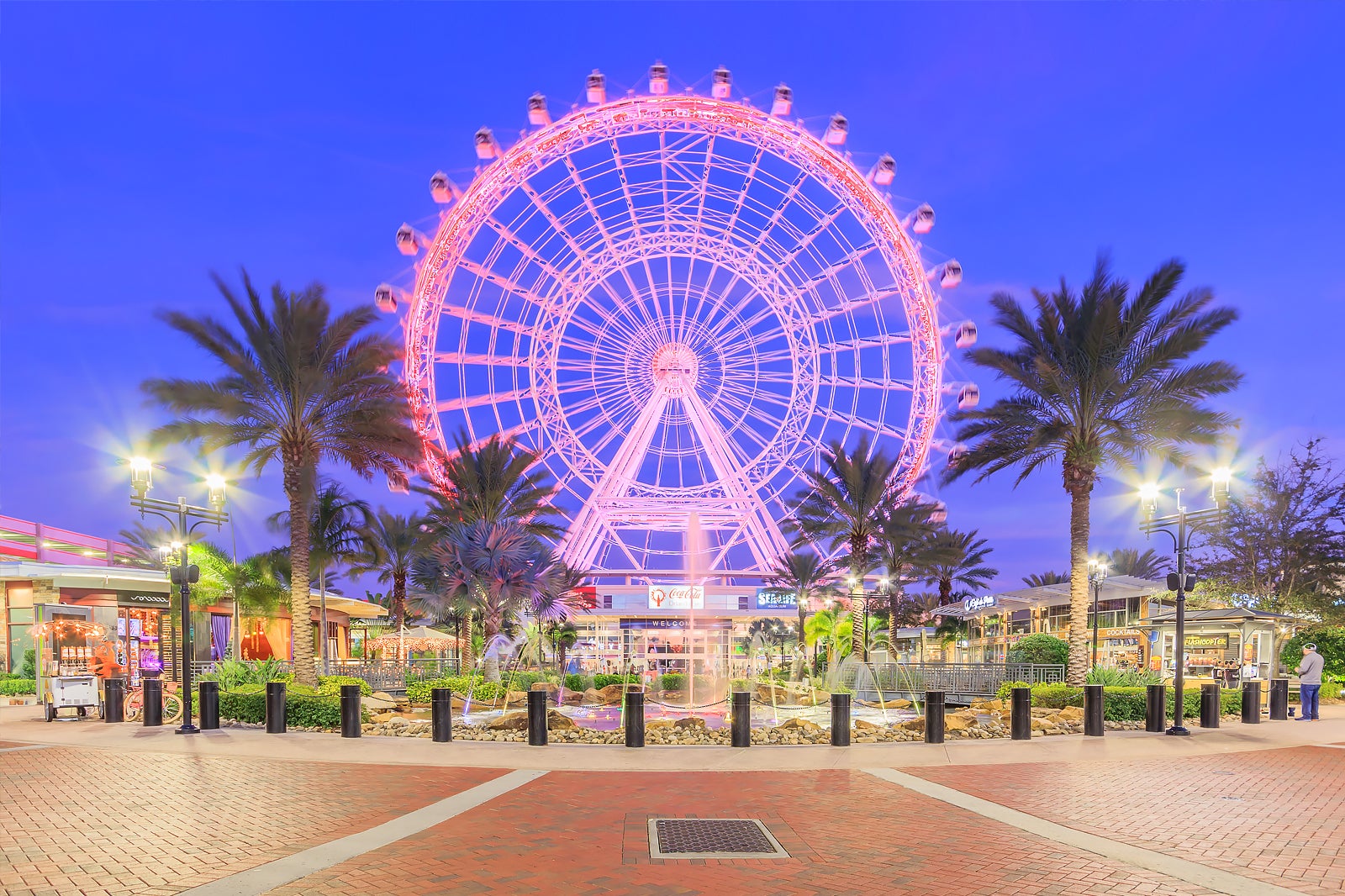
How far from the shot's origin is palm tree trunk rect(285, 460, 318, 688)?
69.1 feet

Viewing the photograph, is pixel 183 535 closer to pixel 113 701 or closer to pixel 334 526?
pixel 113 701

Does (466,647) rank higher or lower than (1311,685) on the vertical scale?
lower

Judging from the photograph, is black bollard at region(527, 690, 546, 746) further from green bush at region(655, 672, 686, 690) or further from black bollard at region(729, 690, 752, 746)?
green bush at region(655, 672, 686, 690)

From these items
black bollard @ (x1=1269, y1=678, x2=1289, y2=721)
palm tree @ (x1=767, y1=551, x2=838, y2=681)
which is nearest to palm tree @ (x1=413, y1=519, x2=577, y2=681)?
palm tree @ (x1=767, y1=551, x2=838, y2=681)

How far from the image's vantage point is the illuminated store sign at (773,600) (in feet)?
177

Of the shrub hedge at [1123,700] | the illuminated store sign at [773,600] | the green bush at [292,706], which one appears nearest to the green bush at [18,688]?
the green bush at [292,706]

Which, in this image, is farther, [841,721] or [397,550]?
[397,550]

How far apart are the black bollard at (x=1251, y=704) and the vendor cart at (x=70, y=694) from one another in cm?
2404

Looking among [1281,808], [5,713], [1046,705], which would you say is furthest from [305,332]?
[1281,808]

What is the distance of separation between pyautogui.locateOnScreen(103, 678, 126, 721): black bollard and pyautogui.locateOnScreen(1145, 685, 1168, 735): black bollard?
19904 millimetres

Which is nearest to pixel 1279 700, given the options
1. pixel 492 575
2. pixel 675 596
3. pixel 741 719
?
pixel 741 719

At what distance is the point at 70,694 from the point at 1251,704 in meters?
24.5

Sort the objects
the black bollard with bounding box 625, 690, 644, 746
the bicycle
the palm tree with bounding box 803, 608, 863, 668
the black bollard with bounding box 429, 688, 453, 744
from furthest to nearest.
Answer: the palm tree with bounding box 803, 608, 863, 668 < the bicycle < the black bollard with bounding box 429, 688, 453, 744 < the black bollard with bounding box 625, 690, 644, 746

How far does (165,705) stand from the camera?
66.2 feet
